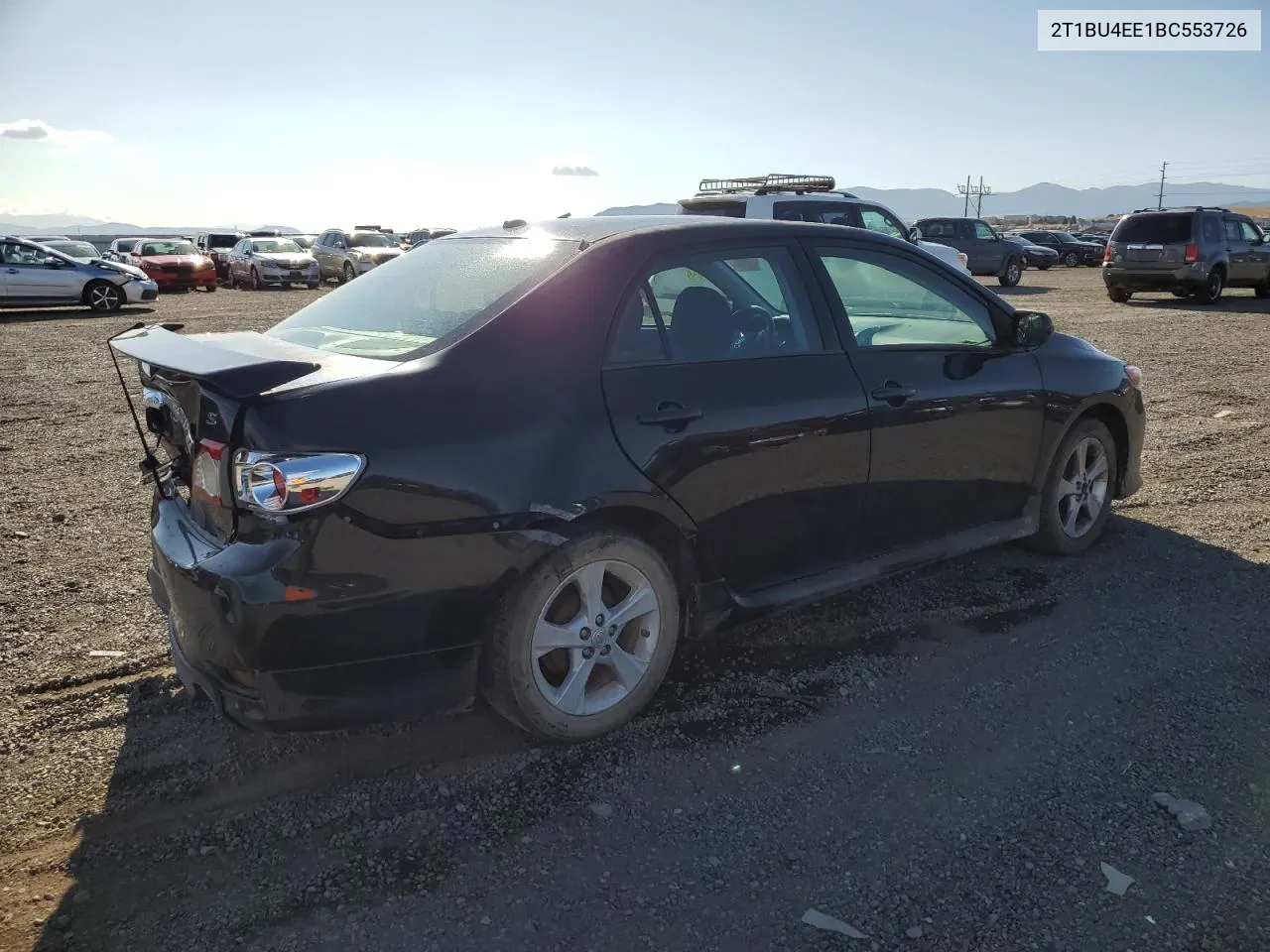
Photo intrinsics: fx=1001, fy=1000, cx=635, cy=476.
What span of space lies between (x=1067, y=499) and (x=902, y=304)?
57.7 inches

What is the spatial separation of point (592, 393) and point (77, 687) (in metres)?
2.21

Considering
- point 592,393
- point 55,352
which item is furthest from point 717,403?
point 55,352

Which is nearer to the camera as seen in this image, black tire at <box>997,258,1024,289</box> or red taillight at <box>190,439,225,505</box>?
red taillight at <box>190,439,225,505</box>

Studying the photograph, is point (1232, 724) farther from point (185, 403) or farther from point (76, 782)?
point (76, 782)

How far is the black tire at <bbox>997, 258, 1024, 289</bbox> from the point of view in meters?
27.1

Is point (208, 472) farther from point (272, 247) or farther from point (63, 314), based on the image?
point (272, 247)

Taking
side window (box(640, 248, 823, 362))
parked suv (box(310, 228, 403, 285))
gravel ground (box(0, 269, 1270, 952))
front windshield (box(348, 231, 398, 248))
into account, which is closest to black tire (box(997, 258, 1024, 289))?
parked suv (box(310, 228, 403, 285))

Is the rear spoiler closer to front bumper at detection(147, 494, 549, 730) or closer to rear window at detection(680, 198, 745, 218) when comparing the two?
front bumper at detection(147, 494, 549, 730)

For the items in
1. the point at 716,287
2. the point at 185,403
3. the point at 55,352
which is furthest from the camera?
the point at 55,352

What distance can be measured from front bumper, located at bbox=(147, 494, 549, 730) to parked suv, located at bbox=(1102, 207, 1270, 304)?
62.9 feet

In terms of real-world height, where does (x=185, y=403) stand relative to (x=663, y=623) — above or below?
above

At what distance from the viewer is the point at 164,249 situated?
97.5ft

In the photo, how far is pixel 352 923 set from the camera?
96.8 inches

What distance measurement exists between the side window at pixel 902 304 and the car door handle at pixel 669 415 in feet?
3.13
